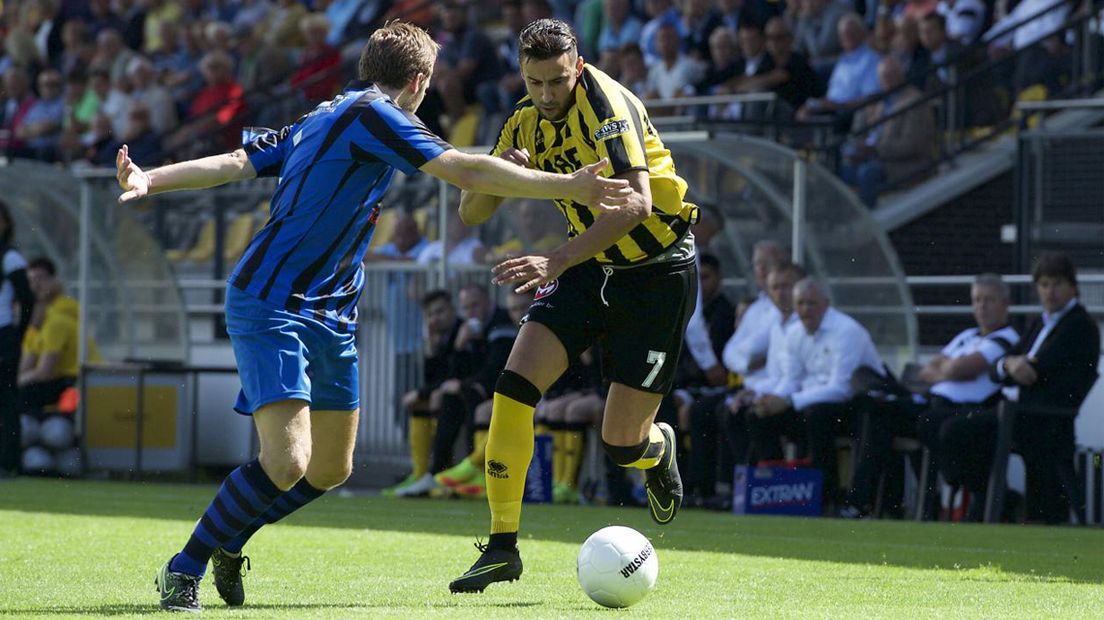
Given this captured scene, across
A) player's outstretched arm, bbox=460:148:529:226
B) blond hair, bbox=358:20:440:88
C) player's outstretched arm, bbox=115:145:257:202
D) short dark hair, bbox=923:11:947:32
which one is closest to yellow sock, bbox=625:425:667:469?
player's outstretched arm, bbox=460:148:529:226

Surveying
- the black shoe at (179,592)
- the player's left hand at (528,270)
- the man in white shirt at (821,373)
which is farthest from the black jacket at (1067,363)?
the black shoe at (179,592)

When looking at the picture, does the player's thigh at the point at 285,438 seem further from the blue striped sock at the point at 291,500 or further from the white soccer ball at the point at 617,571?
the white soccer ball at the point at 617,571

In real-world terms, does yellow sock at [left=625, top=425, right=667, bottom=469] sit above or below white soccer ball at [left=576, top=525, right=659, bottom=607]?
above

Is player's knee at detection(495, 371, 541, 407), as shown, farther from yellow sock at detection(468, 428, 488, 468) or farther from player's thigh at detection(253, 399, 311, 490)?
yellow sock at detection(468, 428, 488, 468)

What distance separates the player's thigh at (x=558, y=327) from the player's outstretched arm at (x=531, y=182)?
1.30 meters

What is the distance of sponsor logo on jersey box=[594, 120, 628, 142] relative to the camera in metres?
7.06

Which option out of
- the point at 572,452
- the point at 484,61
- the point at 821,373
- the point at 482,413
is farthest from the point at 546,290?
the point at 484,61

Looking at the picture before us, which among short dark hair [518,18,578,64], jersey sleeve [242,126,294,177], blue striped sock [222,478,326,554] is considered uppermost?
short dark hair [518,18,578,64]

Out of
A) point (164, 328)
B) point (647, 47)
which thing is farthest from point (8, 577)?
point (647, 47)

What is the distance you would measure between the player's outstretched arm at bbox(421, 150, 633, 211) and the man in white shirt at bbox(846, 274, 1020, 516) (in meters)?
6.76

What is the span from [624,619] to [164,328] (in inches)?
462

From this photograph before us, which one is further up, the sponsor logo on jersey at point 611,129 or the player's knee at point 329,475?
the sponsor logo on jersey at point 611,129

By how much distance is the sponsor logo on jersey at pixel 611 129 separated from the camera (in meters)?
7.06

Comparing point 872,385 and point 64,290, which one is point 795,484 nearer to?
point 872,385
